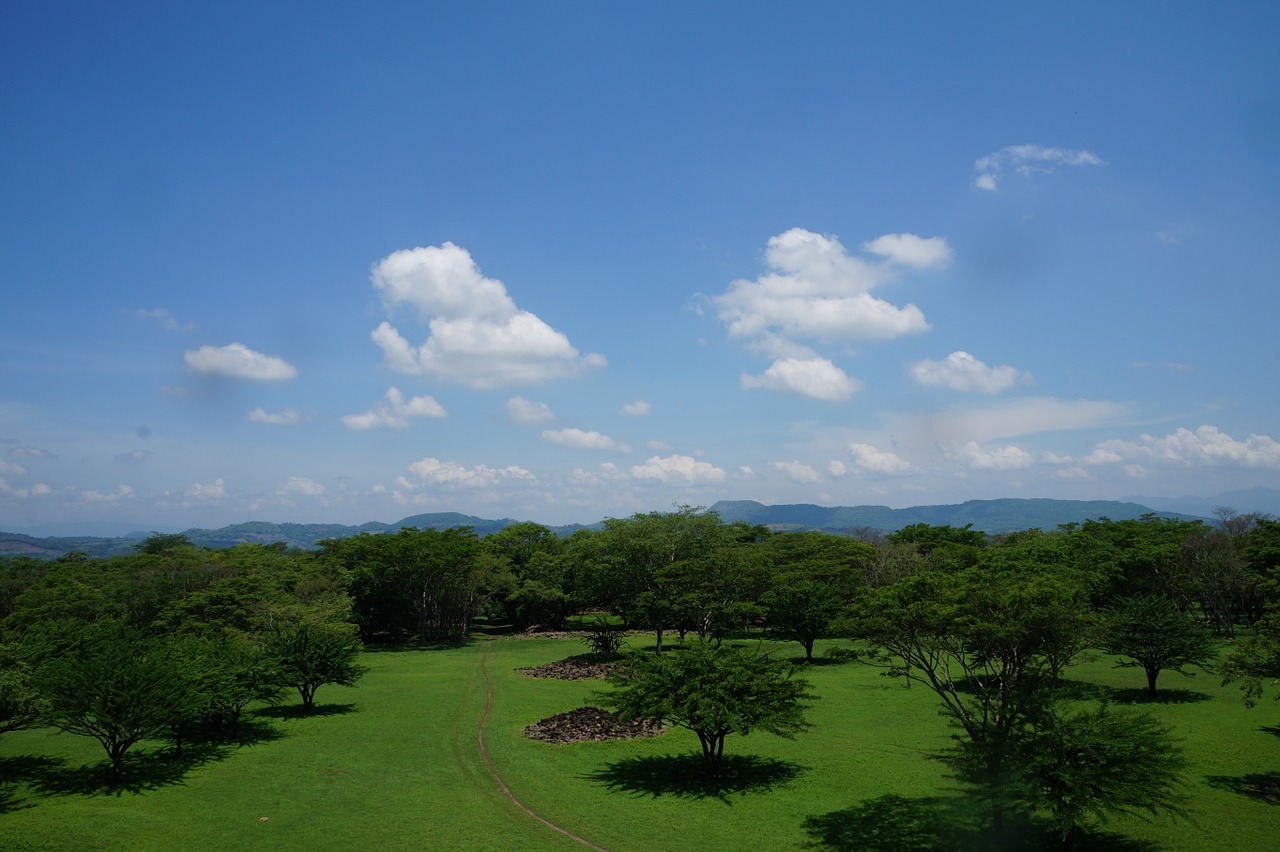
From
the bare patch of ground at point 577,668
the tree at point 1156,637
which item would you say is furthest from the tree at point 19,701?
the tree at point 1156,637

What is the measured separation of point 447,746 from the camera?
27.4 m

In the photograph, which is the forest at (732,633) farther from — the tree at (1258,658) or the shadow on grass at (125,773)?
the shadow on grass at (125,773)

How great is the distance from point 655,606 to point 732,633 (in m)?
18.2

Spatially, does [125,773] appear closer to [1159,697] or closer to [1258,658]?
[1258,658]

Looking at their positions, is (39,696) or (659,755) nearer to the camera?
(39,696)

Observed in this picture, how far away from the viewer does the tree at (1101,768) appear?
15477 mm

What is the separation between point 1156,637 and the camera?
32156 mm

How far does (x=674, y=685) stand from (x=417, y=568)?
42.4m

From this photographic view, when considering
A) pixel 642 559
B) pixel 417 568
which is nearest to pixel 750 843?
pixel 642 559

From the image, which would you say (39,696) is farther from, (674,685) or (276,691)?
(674,685)

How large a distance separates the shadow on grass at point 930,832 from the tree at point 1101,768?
4.21 feet

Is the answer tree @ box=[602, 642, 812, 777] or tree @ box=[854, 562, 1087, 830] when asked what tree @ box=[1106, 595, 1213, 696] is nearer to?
tree @ box=[854, 562, 1087, 830]

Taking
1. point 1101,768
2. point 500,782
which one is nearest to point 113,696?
point 500,782

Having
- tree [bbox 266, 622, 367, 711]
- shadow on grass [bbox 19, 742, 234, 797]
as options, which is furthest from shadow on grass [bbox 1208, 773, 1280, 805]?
tree [bbox 266, 622, 367, 711]
